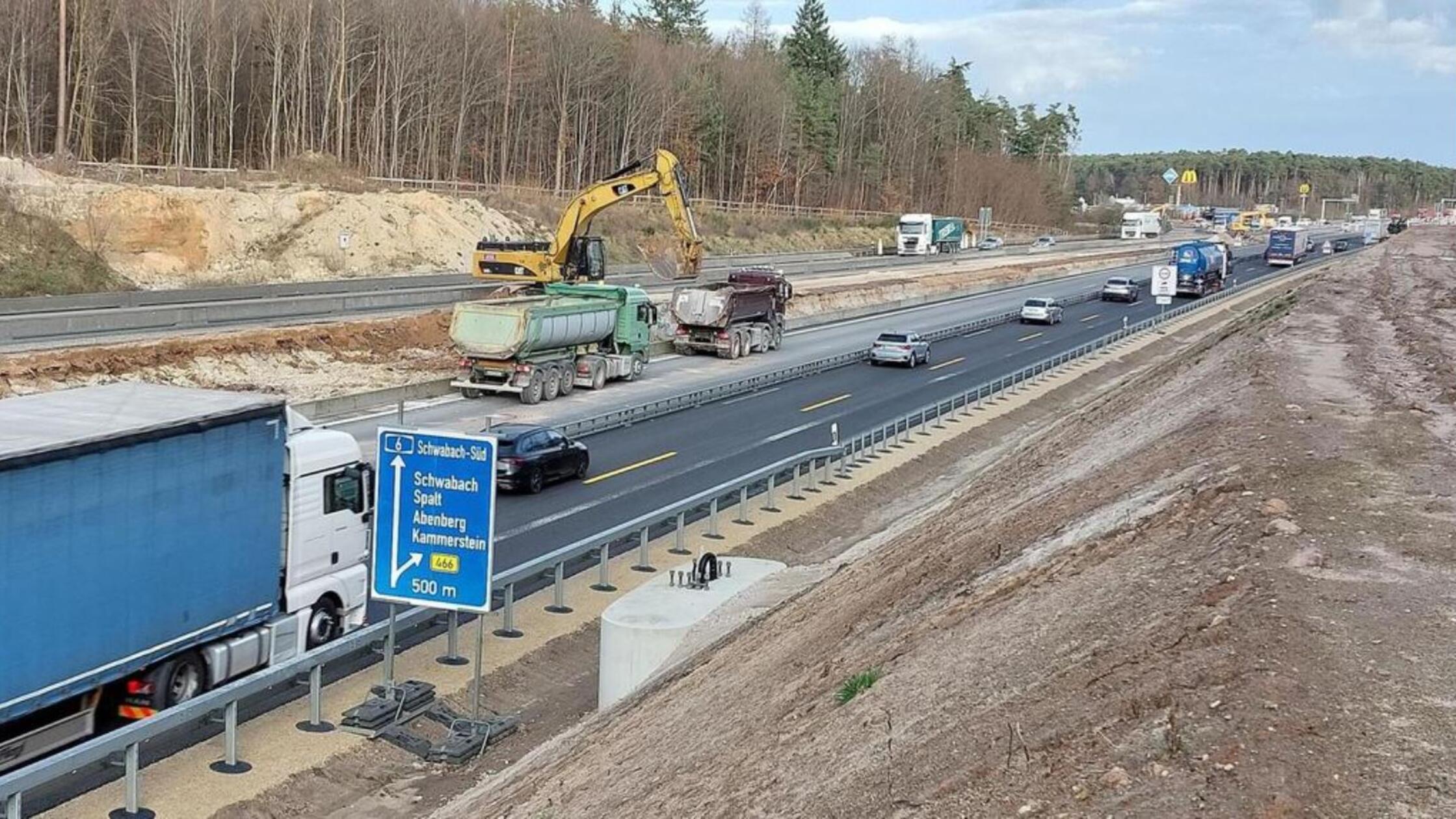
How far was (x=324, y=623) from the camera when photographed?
15320 millimetres

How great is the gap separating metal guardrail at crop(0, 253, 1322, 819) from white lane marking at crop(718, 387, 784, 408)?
0.41m

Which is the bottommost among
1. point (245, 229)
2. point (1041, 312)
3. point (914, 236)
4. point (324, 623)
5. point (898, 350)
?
point (324, 623)

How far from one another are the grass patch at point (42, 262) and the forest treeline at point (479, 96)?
12.9 metres

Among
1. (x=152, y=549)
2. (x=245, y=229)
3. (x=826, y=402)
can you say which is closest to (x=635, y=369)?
(x=826, y=402)

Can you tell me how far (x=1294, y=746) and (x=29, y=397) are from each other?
12.0 m

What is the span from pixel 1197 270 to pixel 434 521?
7614 cm

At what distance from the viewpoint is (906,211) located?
6560 inches

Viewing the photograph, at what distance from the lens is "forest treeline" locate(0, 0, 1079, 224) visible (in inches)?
3150

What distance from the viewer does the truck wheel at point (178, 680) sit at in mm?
12625

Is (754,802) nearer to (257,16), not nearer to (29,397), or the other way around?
(29,397)

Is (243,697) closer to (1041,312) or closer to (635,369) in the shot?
(635,369)

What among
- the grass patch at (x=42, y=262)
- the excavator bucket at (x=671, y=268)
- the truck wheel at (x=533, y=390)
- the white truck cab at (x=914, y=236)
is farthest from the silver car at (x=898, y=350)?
the white truck cab at (x=914, y=236)

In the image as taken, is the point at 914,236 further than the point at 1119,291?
Yes

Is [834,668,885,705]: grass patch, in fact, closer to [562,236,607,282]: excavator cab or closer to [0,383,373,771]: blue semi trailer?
[0,383,373,771]: blue semi trailer
